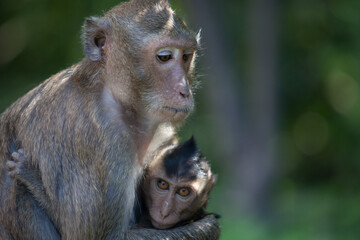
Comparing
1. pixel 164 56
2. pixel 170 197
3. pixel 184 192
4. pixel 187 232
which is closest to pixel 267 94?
pixel 184 192

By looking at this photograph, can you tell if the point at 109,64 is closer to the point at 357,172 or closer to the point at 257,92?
the point at 257,92

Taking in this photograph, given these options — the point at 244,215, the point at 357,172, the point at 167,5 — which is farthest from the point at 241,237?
the point at 167,5

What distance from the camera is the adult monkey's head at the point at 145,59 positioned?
5.29 meters

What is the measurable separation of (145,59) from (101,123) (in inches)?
26.0

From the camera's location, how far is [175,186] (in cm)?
583

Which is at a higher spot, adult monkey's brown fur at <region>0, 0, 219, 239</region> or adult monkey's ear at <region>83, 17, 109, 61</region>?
adult monkey's ear at <region>83, 17, 109, 61</region>

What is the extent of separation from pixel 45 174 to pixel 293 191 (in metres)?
9.97

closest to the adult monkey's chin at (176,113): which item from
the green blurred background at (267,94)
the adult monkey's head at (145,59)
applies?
the adult monkey's head at (145,59)

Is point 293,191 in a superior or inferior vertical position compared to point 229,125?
inferior

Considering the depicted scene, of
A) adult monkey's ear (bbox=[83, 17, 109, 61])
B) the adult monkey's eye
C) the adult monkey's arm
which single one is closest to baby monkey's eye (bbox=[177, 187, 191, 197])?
the adult monkey's arm

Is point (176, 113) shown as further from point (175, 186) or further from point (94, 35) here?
point (94, 35)

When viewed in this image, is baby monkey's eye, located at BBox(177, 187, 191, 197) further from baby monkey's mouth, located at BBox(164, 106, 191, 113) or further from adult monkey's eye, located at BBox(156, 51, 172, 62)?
adult monkey's eye, located at BBox(156, 51, 172, 62)

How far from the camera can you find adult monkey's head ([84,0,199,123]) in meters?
5.29

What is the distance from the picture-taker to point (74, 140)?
5.14 m
